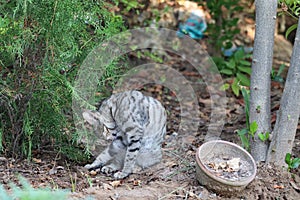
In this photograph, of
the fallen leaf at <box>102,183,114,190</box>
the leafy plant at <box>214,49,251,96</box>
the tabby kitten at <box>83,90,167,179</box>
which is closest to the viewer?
the fallen leaf at <box>102,183,114,190</box>

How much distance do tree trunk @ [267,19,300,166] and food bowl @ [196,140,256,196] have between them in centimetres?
36

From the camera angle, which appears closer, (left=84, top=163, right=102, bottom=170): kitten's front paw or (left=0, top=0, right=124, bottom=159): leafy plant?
(left=0, top=0, right=124, bottom=159): leafy plant

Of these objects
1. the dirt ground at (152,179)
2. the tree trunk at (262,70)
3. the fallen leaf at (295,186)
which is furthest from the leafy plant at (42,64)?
the fallen leaf at (295,186)

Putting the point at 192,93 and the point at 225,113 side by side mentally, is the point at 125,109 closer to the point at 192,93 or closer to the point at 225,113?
the point at 225,113

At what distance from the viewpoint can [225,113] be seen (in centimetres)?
640

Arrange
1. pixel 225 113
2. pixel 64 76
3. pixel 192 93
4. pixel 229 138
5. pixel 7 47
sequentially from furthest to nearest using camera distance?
pixel 192 93 → pixel 225 113 → pixel 229 138 → pixel 64 76 → pixel 7 47

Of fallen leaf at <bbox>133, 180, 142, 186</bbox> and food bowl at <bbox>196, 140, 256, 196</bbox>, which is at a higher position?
food bowl at <bbox>196, 140, 256, 196</bbox>

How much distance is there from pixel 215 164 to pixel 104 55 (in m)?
1.36

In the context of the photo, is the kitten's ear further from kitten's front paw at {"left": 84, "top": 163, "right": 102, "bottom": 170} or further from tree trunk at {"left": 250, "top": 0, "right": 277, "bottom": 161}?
tree trunk at {"left": 250, "top": 0, "right": 277, "bottom": 161}

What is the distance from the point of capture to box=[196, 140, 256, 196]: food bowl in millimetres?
3924

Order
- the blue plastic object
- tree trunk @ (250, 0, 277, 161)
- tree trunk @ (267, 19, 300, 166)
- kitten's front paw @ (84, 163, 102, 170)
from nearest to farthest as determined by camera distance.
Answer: tree trunk @ (267, 19, 300, 166) < tree trunk @ (250, 0, 277, 161) < kitten's front paw @ (84, 163, 102, 170) < the blue plastic object

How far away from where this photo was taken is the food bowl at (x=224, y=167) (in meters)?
3.92

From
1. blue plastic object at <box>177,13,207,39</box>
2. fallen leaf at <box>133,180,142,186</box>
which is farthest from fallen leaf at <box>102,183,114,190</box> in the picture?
blue plastic object at <box>177,13,207,39</box>

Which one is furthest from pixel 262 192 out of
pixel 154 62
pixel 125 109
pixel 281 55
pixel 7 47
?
pixel 281 55
